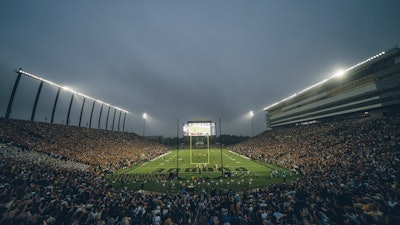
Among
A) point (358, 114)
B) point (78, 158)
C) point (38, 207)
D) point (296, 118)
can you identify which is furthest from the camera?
point (296, 118)

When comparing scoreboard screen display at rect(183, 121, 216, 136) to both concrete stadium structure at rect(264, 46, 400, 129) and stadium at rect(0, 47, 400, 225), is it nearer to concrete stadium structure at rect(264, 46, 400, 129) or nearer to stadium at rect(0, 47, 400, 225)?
stadium at rect(0, 47, 400, 225)

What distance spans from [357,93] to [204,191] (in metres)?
44.1

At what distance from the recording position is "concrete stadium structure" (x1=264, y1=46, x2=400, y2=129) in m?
31.1

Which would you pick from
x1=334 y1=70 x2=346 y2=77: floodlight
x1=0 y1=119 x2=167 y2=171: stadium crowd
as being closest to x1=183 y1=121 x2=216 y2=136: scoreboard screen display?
x1=0 y1=119 x2=167 y2=171: stadium crowd

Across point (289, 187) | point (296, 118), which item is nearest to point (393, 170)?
point (289, 187)

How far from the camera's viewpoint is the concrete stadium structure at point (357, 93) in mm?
31094

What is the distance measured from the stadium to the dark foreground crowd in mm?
67

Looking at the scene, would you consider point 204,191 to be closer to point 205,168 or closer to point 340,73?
point 205,168

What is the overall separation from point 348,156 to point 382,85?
2066cm

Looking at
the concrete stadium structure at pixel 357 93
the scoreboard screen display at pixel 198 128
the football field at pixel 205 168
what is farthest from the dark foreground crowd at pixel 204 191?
the scoreboard screen display at pixel 198 128

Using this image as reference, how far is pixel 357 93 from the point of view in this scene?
38250mm

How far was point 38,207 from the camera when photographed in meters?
8.34

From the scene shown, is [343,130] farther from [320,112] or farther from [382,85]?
[320,112]

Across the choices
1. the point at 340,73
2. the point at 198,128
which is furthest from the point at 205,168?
the point at 340,73
